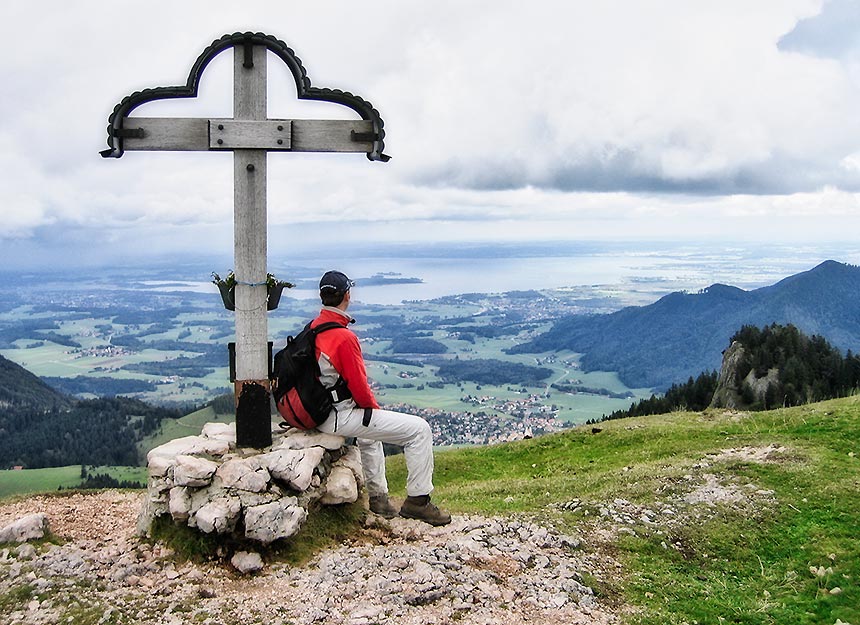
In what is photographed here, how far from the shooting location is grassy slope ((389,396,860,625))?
7.62 meters

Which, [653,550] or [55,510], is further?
[55,510]

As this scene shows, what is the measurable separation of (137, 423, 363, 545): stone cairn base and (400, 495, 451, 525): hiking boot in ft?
2.36

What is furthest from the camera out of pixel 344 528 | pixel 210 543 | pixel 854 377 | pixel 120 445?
→ pixel 120 445

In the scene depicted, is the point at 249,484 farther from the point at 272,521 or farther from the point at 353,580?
the point at 353,580

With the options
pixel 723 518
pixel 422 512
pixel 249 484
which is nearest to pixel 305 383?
pixel 249 484

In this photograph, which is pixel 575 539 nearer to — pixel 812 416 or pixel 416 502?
pixel 416 502

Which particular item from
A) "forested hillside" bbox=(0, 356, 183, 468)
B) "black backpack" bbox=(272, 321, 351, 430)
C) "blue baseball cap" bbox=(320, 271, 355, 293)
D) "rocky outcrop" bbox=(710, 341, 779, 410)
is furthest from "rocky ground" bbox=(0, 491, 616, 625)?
"forested hillside" bbox=(0, 356, 183, 468)

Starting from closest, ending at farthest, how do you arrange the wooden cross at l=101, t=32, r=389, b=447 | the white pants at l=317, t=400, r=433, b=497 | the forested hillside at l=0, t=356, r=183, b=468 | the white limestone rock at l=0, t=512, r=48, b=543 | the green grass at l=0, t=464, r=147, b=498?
the white limestone rock at l=0, t=512, r=48, b=543, the white pants at l=317, t=400, r=433, b=497, the wooden cross at l=101, t=32, r=389, b=447, the green grass at l=0, t=464, r=147, b=498, the forested hillside at l=0, t=356, r=183, b=468

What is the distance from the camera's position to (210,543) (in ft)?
25.3

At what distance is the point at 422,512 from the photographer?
898 centimetres

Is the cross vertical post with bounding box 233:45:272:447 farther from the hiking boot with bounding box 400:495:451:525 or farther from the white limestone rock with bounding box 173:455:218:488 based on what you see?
the hiking boot with bounding box 400:495:451:525

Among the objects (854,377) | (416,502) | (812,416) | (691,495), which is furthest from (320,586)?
(854,377)

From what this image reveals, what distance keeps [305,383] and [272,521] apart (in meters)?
1.70

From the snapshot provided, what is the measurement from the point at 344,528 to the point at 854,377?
38467 millimetres
